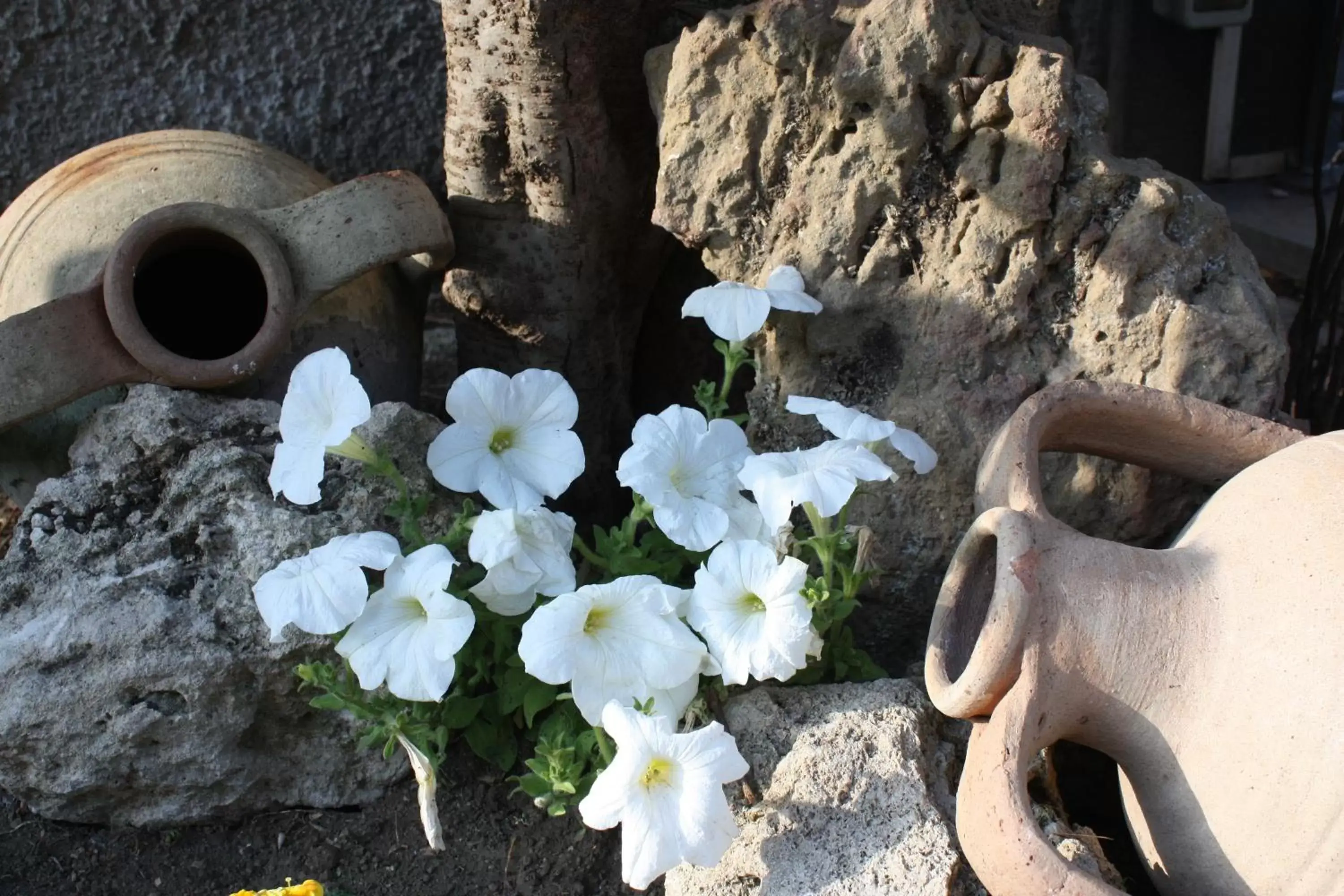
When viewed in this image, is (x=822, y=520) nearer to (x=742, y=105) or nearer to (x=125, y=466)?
(x=742, y=105)

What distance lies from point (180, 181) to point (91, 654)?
0.99 m

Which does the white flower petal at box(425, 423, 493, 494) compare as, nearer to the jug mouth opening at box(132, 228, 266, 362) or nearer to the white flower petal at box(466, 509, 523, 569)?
the white flower petal at box(466, 509, 523, 569)

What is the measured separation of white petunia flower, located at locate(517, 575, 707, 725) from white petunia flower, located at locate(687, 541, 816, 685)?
1.5 inches

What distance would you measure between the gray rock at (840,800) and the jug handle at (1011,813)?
0.09 m

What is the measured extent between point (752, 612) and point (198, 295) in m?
1.43

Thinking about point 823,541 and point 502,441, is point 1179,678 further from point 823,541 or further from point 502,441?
point 502,441

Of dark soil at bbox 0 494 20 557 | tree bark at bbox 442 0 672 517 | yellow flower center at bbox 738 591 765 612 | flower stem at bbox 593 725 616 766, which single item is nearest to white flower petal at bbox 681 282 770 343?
yellow flower center at bbox 738 591 765 612

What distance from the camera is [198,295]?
268 centimetres

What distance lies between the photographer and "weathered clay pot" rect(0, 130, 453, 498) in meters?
2.29

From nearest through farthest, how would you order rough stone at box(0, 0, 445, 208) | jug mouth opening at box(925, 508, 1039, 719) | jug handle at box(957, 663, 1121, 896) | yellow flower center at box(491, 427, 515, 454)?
jug handle at box(957, 663, 1121, 896) → jug mouth opening at box(925, 508, 1039, 719) → yellow flower center at box(491, 427, 515, 454) → rough stone at box(0, 0, 445, 208)

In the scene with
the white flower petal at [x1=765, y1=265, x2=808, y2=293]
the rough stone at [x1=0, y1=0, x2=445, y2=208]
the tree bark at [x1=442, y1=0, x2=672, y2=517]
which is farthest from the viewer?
the rough stone at [x1=0, y1=0, x2=445, y2=208]

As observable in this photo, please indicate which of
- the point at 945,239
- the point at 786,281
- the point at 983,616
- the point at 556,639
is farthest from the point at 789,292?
the point at 556,639

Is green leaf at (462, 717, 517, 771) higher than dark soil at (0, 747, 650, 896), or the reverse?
green leaf at (462, 717, 517, 771)

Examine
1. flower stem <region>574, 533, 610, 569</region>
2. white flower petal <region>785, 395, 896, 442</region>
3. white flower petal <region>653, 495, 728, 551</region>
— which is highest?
white flower petal <region>785, 395, 896, 442</region>
